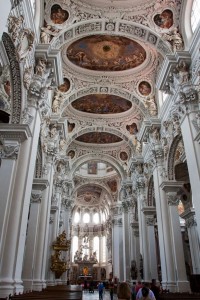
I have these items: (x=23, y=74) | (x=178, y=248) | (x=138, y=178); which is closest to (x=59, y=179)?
(x=138, y=178)

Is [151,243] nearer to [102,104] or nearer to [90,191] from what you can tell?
[102,104]

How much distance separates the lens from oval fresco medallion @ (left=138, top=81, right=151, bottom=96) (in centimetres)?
1769

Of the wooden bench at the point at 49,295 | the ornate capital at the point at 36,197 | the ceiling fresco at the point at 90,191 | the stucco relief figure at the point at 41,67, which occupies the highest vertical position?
the ceiling fresco at the point at 90,191

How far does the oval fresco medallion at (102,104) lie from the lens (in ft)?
69.7

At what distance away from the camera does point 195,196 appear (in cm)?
993

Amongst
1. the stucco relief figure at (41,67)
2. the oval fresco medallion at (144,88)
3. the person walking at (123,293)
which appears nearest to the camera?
the person walking at (123,293)

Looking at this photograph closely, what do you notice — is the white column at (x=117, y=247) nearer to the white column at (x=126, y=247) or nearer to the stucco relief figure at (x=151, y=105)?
the white column at (x=126, y=247)

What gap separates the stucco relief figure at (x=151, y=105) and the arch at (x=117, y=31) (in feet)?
13.4

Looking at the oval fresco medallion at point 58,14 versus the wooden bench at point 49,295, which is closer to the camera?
the wooden bench at point 49,295

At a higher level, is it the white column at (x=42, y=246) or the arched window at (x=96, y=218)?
the arched window at (x=96, y=218)

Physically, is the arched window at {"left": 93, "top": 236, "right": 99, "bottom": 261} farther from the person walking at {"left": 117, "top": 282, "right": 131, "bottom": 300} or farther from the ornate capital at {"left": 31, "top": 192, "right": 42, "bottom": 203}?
the person walking at {"left": 117, "top": 282, "right": 131, "bottom": 300}

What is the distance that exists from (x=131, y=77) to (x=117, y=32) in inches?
173

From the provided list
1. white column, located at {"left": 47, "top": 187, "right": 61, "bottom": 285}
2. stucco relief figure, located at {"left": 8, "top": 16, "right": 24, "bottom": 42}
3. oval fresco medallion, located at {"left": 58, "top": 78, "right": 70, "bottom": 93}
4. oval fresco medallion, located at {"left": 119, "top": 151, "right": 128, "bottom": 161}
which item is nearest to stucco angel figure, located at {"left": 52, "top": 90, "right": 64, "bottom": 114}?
oval fresco medallion, located at {"left": 58, "top": 78, "right": 70, "bottom": 93}

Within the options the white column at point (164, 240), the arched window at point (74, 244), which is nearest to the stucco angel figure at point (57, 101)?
the white column at point (164, 240)
